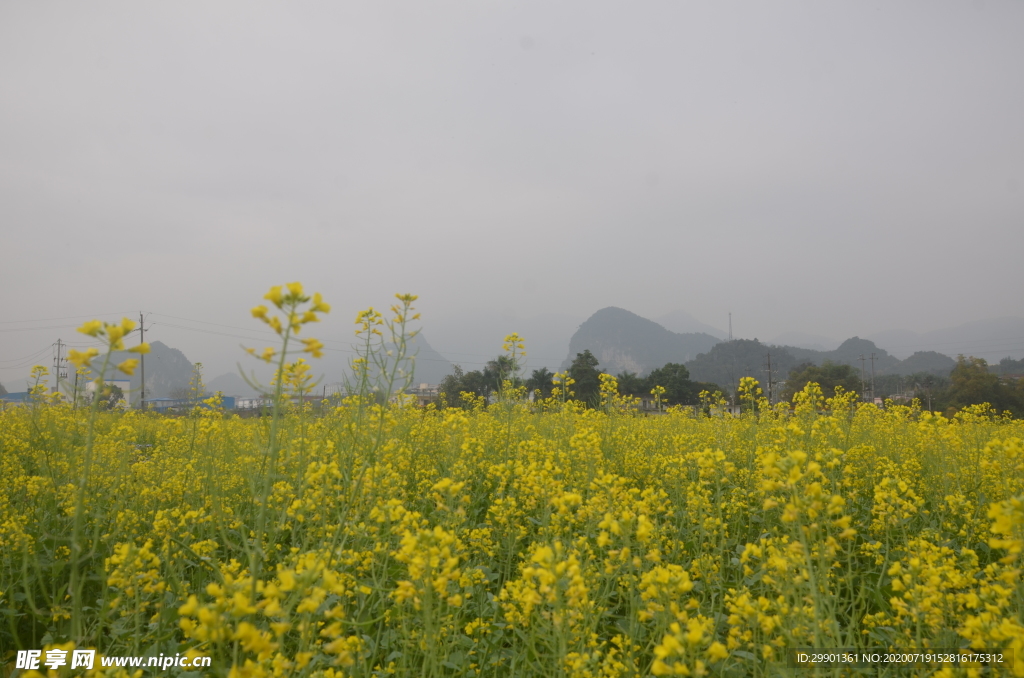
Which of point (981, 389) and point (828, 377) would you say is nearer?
point (981, 389)

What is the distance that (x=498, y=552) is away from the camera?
3.30m

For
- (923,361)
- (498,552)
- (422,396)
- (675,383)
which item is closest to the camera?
(498,552)

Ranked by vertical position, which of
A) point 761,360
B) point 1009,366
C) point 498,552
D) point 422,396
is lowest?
point 498,552

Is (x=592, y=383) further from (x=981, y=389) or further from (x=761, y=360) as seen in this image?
(x=761, y=360)

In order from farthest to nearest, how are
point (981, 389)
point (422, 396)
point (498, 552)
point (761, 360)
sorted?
point (761, 360)
point (981, 389)
point (422, 396)
point (498, 552)

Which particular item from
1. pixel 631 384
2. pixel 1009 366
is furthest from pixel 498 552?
pixel 1009 366

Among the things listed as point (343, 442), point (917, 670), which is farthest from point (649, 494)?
point (343, 442)

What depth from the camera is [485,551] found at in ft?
9.84

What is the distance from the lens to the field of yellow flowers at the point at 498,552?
1.67 metres

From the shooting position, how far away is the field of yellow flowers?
1.67m

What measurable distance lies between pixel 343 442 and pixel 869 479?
173 inches

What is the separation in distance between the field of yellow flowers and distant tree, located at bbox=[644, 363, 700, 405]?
105 ft

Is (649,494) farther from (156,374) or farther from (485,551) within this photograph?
(156,374)

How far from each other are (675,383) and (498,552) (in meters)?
36.1
